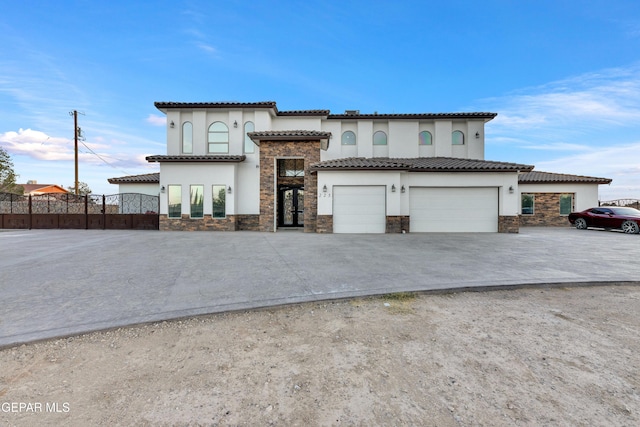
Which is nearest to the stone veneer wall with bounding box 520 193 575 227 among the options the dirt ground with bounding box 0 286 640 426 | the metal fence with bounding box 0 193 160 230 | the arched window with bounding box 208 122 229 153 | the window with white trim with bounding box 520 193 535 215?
the window with white trim with bounding box 520 193 535 215

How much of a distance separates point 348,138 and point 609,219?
1594 cm

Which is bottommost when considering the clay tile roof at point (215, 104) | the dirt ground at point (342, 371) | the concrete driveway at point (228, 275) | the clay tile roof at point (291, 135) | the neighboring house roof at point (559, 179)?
the dirt ground at point (342, 371)

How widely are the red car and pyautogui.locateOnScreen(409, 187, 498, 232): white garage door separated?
6677mm

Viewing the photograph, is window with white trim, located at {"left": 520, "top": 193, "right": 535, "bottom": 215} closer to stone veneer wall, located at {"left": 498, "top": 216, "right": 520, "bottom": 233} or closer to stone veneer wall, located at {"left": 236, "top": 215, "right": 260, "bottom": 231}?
stone veneer wall, located at {"left": 498, "top": 216, "right": 520, "bottom": 233}

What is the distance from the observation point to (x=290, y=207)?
55.3ft

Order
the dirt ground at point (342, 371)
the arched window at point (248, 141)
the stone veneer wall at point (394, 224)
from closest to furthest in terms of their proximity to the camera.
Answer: the dirt ground at point (342, 371) → the stone veneer wall at point (394, 224) → the arched window at point (248, 141)

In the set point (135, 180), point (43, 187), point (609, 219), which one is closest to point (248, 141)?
point (135, 180)

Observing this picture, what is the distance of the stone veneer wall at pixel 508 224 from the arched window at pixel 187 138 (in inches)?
738

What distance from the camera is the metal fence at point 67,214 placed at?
54.4ft

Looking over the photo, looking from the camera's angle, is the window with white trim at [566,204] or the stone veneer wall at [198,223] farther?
the window with white trim at [566,204]

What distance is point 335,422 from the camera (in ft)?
6.19

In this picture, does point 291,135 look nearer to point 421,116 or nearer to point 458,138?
point 421,116

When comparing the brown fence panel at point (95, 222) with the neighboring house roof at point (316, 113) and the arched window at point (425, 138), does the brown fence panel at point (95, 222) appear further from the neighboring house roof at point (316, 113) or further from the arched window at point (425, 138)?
the arched window at point (425, 138)

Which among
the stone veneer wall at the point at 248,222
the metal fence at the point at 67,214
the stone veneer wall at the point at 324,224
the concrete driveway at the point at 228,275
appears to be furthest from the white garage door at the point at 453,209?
the metal fence at the point at 67,214
